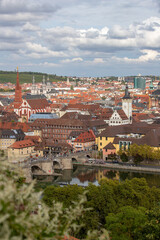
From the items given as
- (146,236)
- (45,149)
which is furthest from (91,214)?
(45,149)

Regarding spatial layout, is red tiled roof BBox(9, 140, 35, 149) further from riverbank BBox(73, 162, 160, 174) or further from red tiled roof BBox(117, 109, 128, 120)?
red tiled roof BBox(117, 109, 128, 120)

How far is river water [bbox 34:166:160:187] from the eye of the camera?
1938 inches

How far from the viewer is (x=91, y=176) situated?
173 ft

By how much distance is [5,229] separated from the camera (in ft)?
21.4

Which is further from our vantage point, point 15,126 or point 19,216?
point 15,126

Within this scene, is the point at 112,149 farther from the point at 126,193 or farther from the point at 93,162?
the point at 126,193


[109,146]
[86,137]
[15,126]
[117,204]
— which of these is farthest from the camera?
[15,126]

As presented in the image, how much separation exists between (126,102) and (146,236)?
70491 millimetres

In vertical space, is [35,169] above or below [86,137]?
below

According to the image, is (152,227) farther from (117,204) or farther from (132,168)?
(132,168)

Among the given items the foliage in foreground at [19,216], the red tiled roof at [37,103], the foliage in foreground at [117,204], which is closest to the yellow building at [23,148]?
the foliage in foreground at [117,204]

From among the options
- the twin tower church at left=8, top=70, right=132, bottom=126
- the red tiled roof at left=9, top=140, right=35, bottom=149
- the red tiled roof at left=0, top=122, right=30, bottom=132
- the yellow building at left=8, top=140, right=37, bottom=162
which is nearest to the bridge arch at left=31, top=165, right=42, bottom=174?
the yellow building at left=8, top=140, right=37, bottom=162

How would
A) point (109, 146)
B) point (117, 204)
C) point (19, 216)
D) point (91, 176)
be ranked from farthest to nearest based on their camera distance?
point (109, 146) → point (91, 176) → point (117, 204) → point (19, 216)

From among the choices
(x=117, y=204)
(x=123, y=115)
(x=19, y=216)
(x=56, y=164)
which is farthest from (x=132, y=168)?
(x=19, y=216)
